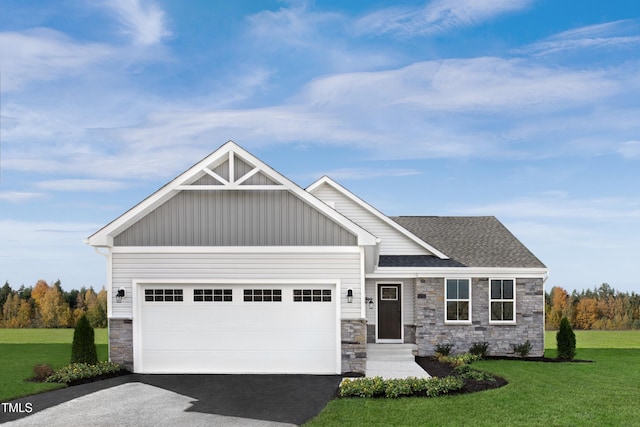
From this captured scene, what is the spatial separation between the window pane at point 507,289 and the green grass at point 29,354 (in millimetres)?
14181

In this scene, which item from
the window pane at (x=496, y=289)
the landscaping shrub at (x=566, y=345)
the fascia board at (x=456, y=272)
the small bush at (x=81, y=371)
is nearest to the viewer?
the small bush at (x=81, y=371)

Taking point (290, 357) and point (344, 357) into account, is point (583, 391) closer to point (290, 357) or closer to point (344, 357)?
point (344, 357)

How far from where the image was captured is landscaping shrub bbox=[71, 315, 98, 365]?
1485 centimetres

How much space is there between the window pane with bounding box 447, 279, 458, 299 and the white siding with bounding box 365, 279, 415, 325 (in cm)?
131

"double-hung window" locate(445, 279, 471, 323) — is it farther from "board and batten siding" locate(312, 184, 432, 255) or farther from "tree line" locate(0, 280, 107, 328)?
"tree line" locate(0, 280, 107, 328)

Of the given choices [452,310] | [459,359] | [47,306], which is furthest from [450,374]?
[47,306]

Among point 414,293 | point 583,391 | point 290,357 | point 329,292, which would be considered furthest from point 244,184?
point 583,391

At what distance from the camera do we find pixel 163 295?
1498 cm

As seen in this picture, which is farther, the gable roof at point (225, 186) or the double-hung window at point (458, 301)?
the double-hung window at point (458, 301)

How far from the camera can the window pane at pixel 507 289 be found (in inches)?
774

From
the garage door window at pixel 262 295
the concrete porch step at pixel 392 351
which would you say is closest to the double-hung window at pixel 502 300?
the concrete porch step at pixel 392 351

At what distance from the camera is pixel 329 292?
14789mm

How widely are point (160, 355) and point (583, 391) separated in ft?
34.5

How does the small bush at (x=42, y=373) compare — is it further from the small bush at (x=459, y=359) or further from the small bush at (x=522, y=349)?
the small bush at (x=522, y=349)
